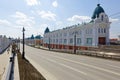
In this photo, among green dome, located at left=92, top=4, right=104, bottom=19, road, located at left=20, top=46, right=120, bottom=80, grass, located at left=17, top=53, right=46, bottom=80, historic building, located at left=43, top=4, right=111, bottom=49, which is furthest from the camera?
green dome, located at left=92, top=4, right=104, bottom=19

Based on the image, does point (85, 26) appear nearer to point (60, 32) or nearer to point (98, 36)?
point (98, 36)

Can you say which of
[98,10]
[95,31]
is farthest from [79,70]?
[98,10]

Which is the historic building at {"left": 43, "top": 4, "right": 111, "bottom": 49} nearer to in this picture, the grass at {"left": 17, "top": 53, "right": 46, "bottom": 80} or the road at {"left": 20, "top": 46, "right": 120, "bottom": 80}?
the road at {"left": 20, "top": 46, "right": 120, "bottom": 80}

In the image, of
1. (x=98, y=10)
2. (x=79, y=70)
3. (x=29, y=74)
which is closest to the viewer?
(x=29, y=74)

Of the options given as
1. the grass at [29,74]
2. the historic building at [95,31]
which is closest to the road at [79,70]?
the grass at [29,74]

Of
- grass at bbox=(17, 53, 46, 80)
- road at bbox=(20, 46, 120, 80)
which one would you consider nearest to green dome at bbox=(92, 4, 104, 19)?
road at bbox=(20, 46, 120, 80)

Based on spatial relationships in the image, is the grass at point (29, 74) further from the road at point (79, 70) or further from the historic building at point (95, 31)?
the historic building at point (95, 31)

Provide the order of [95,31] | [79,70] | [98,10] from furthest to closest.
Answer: [98,10] → [95,31] → [79,70]

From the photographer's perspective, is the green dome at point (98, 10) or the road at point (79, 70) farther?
the green dome at point (98, 10)

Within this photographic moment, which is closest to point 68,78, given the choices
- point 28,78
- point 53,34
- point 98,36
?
point 28,78

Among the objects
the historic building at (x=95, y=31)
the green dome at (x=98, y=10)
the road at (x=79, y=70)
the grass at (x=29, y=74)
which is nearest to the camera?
the grass at (x=29, y=74)

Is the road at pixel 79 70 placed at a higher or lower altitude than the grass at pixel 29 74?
lower

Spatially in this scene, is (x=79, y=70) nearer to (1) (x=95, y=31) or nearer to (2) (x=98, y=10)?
(1) (x=95, y=31)

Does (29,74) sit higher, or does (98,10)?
(98,10)
